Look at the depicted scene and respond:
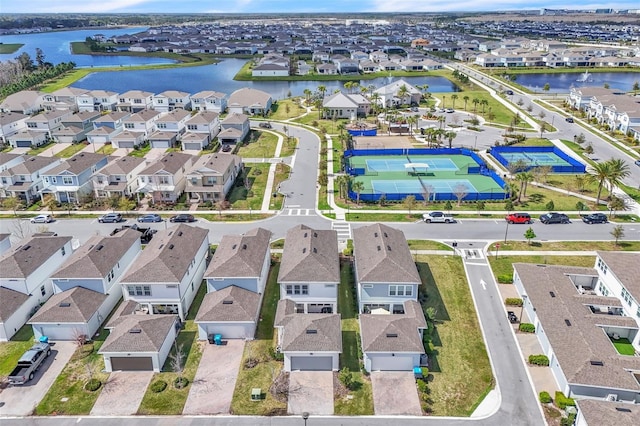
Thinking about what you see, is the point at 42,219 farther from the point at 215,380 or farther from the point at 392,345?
the point at 392,345

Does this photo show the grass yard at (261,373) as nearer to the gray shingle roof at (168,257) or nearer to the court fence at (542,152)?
the gray shingle roof at (168,257)

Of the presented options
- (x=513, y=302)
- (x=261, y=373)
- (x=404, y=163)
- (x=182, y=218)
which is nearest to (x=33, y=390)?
(x=261, y=373)

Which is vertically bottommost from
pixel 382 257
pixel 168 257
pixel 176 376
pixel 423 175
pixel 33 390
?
pixel 176 376

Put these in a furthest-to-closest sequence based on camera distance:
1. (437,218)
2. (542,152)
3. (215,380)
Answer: (542,152) < (437,218) < (215,380)

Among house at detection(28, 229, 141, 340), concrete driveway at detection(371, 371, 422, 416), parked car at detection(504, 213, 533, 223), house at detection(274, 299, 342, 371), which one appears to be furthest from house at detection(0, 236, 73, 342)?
parked car at detection(504, 213, 533, 223)

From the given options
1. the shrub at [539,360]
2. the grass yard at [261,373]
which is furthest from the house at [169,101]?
the shrub at [539,360]

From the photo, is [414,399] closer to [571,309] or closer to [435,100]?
[571,309]
